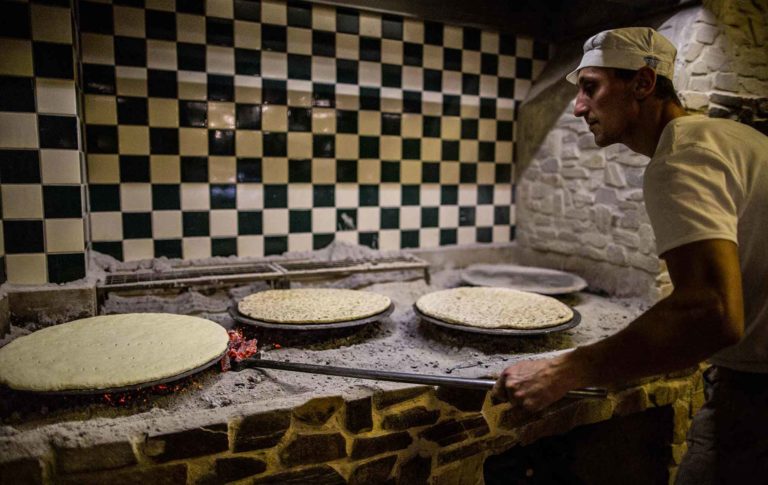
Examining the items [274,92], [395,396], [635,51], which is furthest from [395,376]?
[274,92]

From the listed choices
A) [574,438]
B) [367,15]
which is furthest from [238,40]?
[574,438]

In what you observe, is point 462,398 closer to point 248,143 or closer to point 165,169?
point 248,143

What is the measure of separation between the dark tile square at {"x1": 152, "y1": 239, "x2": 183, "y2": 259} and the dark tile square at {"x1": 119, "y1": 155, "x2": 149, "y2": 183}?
0.39 meters

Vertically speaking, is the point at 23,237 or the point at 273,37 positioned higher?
the point at 273,37

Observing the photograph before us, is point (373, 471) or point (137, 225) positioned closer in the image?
point (373, 471)

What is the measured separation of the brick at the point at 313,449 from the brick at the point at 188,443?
0.23 m

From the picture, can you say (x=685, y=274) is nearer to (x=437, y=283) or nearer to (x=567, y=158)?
(x=437, y=283)

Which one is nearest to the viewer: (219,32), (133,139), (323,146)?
(133,139)

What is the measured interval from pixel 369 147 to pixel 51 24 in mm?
1926

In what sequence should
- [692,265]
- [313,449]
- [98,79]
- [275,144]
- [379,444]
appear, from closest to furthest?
[692,265] < [313,449] < [379,444] < [98,79] < [275,144]

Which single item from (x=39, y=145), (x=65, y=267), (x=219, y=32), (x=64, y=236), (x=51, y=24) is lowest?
(x=65, y=267)

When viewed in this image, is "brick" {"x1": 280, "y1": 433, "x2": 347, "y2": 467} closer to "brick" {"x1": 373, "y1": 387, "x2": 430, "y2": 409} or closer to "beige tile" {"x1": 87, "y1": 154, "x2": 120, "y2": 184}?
"brick" {"x1": 373, "y1": 387, "x2": 430, "y2": 409}

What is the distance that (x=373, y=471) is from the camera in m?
1.93

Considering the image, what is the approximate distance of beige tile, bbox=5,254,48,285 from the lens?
2496 mm
